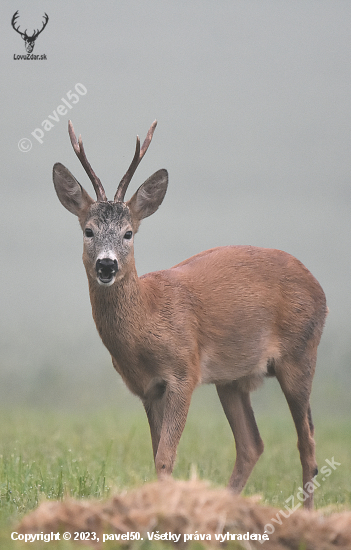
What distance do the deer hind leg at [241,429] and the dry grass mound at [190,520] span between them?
11.0 feet

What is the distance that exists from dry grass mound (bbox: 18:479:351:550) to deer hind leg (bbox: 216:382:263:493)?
3363mm

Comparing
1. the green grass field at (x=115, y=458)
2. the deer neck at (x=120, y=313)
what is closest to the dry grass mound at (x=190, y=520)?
the green grass field at (x=115, y=458)

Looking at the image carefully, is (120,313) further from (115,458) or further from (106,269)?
(115,458)

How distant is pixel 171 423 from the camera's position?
6.61 m

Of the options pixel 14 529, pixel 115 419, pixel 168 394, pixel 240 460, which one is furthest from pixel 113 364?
pixel 115 419

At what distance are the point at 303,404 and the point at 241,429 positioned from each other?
25.1 inches

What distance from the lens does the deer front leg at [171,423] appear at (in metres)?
6.46

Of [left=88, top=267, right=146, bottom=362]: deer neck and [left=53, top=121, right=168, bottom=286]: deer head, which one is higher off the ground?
[left=53, top=121, right=168, bottom=286]: deer head

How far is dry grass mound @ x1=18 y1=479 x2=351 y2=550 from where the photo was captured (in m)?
4.07

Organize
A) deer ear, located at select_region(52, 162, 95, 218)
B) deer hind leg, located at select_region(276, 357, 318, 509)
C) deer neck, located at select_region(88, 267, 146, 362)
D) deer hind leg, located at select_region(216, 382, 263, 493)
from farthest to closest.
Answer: deer hind leg, located at select_region(216, 382, 263, 493), deer hind leg, located at select_region(276, 357, 318, 509), deer ear, located at select_region(52, 162, 95, 218), deer neck, located at select_region(88, 267, 146, 362)

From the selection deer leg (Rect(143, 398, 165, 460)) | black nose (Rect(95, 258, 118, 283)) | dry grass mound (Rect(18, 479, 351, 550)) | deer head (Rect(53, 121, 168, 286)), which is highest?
deer head (Rect(53, 121, 168, 286))

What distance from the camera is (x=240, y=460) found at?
785 centimetres

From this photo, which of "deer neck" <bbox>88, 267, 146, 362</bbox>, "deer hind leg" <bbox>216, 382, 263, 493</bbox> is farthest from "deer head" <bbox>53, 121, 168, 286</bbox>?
"deer hind leg" <bbox>216, 382, 263, 493</bbox>

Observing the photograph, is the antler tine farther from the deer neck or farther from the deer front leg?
the deer front leg
